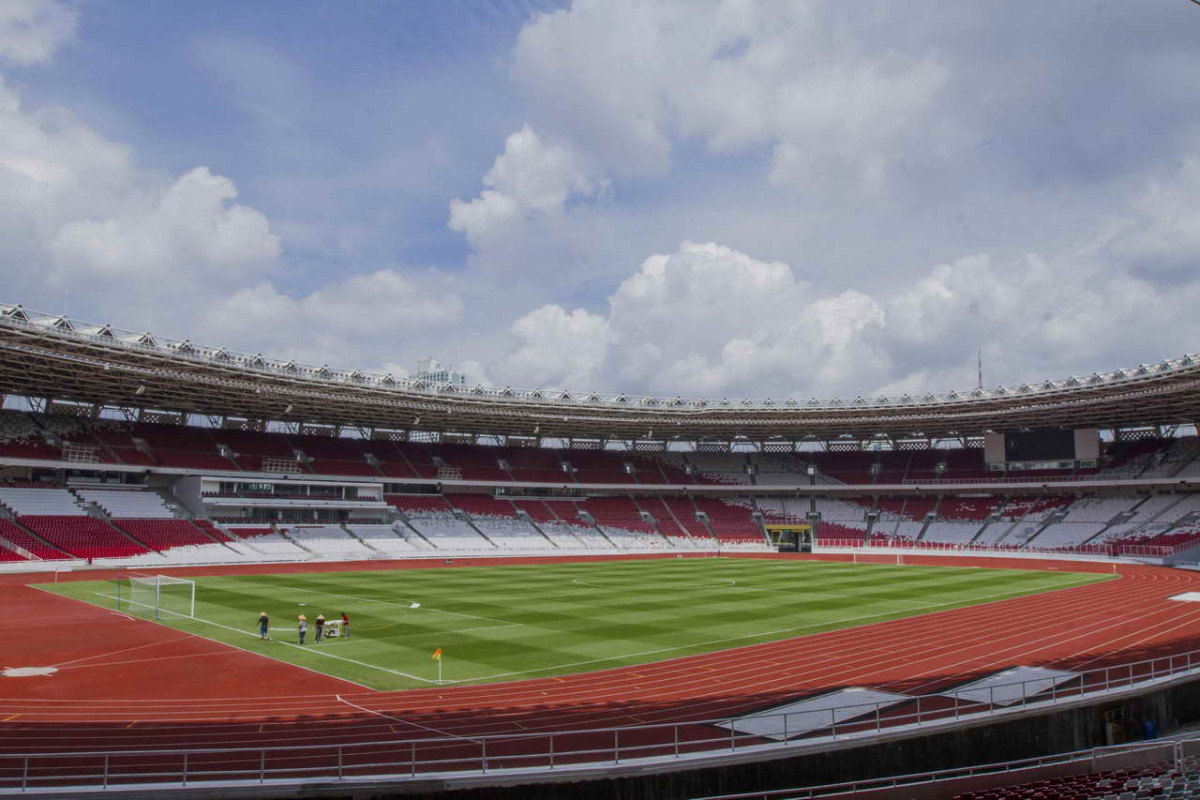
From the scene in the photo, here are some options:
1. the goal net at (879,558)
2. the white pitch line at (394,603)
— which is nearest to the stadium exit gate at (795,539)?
the goal net at (879,558)

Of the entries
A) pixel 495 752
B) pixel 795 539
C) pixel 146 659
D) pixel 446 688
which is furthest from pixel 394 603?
pixel 795 539

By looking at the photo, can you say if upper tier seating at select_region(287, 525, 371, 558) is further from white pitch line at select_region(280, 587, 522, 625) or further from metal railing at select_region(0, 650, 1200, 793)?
metal railing at select_region(0, 650, 1200, 793)

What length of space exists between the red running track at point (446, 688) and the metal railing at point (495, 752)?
719mm

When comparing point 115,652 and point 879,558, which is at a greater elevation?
point 879,558

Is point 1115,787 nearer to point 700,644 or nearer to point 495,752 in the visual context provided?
point 495,752

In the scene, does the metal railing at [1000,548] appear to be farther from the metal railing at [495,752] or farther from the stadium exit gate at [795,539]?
the metal railing at [495,752]

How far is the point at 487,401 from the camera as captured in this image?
61656mm

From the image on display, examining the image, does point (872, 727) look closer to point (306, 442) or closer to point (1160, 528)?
point (1160, 528)

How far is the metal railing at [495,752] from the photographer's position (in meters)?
13.0

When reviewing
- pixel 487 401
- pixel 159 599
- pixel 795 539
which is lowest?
pixel 159 599

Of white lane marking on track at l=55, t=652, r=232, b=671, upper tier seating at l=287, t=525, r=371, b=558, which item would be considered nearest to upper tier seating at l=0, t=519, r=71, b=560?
upper tier seating at l=287, t=525, r=371, b=558

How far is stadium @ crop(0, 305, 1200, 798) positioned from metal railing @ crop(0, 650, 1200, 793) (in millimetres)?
104

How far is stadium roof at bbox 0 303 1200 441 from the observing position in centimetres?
4481

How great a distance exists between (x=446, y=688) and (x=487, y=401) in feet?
140
